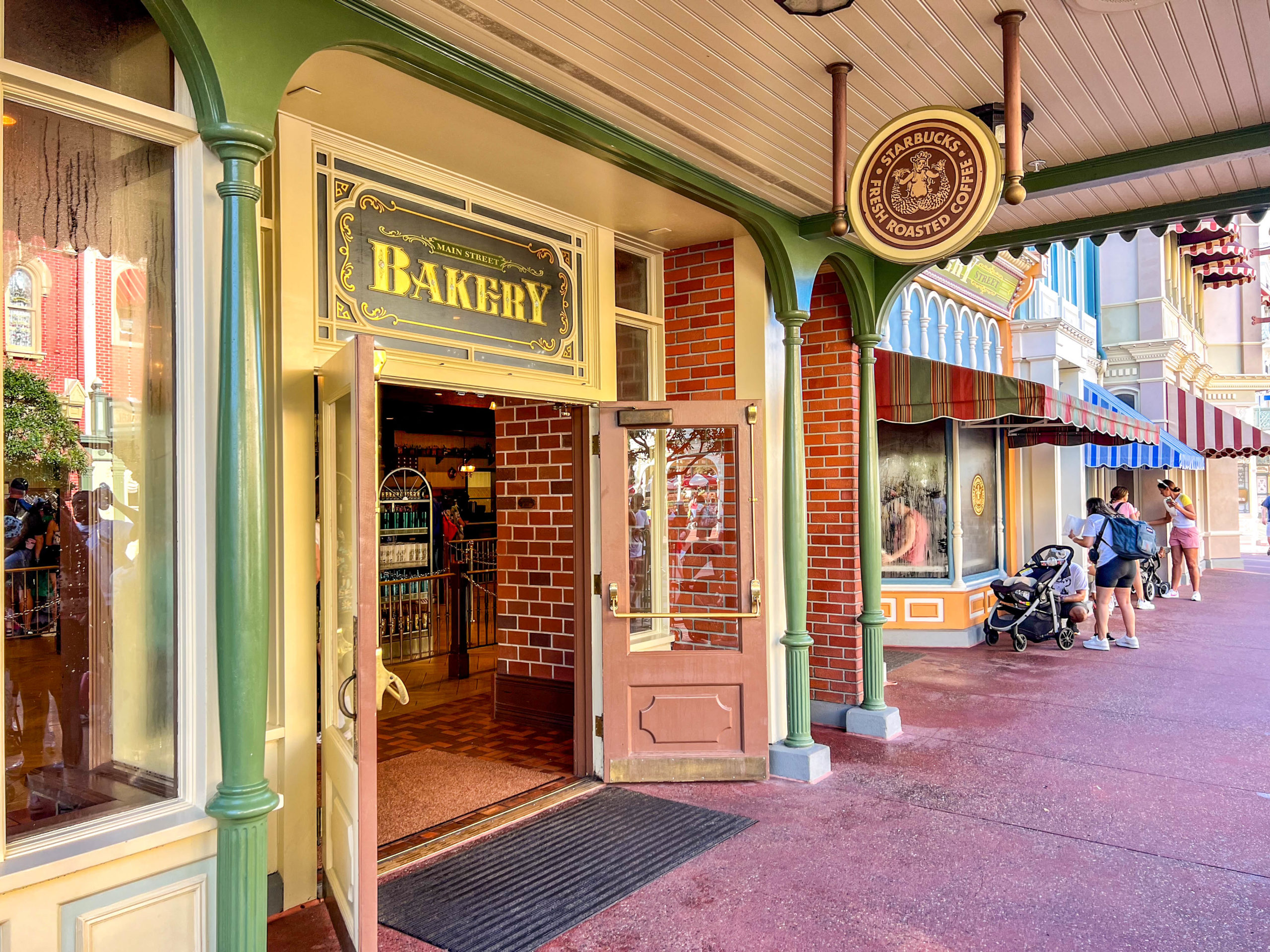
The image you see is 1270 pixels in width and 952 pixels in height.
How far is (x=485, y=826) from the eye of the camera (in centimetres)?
432

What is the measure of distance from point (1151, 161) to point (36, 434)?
500 cm

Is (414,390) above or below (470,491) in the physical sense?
above

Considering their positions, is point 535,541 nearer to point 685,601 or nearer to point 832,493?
point 685,601

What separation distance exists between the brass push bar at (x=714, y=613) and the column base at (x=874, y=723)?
1474 millimetres

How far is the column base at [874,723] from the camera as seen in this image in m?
5.82

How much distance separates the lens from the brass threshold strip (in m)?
3.92

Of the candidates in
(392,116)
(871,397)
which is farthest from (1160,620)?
(392,116)

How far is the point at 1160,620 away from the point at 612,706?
28.9ft

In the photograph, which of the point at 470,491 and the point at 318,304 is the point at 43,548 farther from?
the point at 470,491

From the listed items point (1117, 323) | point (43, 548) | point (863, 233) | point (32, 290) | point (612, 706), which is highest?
point (1117, 323)

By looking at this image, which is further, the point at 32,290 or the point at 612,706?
the point at 612,706

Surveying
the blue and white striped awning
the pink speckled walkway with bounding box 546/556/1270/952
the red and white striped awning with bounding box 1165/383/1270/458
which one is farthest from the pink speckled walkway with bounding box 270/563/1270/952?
the red and white striped awning with bounding box 1165/383/1270/458

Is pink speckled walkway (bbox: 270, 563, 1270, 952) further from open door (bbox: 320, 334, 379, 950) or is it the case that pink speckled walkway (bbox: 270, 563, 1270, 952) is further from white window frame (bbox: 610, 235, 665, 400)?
white window frame (bbox: 610, 235, 665, 400)

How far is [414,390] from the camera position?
1033 cm
